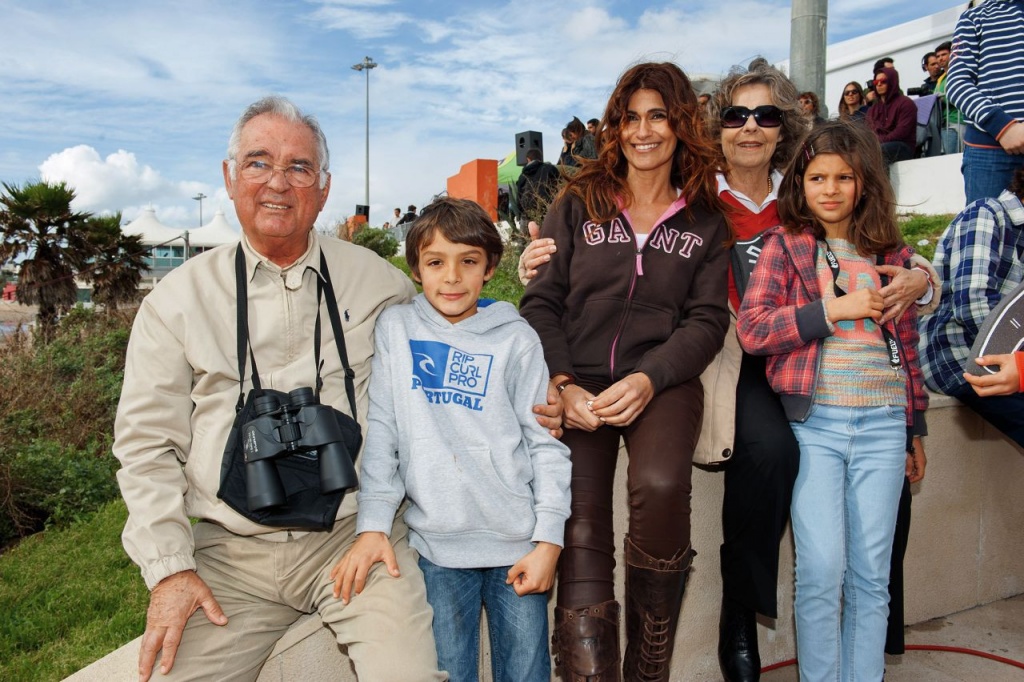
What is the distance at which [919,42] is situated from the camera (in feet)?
59.9

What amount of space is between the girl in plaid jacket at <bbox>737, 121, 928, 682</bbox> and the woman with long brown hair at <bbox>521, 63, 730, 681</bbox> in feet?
0.80

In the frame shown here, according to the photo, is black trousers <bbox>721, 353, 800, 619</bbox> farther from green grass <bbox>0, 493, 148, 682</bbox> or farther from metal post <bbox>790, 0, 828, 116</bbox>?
metal post <bbox>790, 0, 828, 116</bbox>

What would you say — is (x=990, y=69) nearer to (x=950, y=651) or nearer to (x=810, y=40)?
(x=950, y=651)

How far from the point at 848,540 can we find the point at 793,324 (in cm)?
79

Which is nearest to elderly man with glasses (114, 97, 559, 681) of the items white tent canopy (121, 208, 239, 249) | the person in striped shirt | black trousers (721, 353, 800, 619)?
black trousers (721, 353, 800, 619)

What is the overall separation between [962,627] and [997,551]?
475 millimetres

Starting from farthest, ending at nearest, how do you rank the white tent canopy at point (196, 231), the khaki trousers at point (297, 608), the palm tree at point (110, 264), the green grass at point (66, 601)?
the white tent canopy at point (196, 231) < the palm tree at point (110, 264) < the green grass at point (66, 601) < the khaki trousers at point (297, 608)

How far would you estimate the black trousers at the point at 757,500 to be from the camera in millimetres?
2605

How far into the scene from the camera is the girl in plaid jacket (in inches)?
101

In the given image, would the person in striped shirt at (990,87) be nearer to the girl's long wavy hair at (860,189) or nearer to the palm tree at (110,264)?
the girl's long wavy hair at (860,189)

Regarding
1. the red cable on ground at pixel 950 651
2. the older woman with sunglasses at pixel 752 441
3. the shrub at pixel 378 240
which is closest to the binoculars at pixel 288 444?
the older woman with sunglasses at pixel 752 441

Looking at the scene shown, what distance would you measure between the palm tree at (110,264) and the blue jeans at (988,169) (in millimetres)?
11202

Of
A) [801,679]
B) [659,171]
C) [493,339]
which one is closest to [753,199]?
[659,171]

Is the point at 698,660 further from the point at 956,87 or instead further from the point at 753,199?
the point at 956,87
